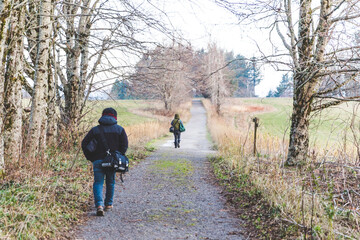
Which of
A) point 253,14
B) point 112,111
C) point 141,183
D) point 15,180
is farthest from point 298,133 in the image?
point 15,180

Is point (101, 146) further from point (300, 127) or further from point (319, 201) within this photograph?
point (300, 127)

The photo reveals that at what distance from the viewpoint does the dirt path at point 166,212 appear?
15.5 ft

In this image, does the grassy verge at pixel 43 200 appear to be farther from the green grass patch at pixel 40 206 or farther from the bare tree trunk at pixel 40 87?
the bare tree trunk at pixel 40 87

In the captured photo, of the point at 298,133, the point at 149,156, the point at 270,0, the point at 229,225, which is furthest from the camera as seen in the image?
the point at 149,156

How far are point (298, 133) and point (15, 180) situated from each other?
737 centimetres

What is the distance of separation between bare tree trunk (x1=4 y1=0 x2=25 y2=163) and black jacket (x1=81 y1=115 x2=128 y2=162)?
166cm

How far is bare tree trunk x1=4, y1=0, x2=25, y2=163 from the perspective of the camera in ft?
20.7

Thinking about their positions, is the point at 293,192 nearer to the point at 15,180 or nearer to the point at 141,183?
the point at 141,183

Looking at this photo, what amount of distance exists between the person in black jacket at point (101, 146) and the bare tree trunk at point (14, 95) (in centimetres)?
169

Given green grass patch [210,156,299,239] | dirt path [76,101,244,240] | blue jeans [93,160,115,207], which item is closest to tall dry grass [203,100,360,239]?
green grass patch [210,156,299,239]

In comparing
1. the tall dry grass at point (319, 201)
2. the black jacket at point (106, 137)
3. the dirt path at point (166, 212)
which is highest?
the black jacket at point (106, 137)

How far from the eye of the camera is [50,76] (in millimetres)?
10117

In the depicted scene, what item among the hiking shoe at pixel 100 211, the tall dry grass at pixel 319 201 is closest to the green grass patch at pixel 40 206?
the hiking shoe at pixel 100 211

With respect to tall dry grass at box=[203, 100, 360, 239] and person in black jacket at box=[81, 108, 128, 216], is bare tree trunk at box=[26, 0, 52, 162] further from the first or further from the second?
tall dry grass at box=[203, 100, 360, 239]
